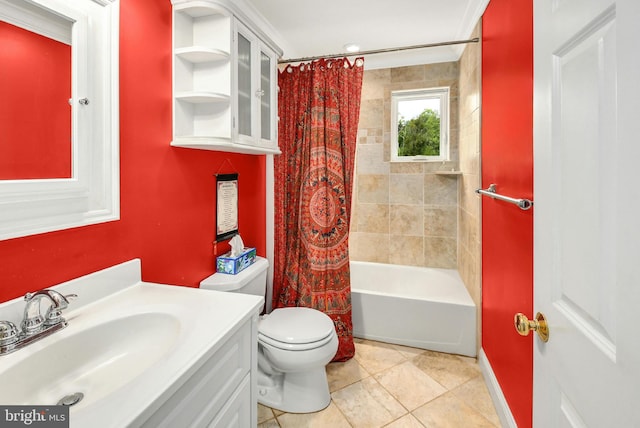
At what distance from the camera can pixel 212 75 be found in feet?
5.39

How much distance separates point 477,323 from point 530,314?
108 cm

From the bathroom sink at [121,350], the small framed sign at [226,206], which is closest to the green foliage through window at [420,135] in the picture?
the small framed sign at [226,206]

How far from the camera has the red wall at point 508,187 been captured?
4.50 ft

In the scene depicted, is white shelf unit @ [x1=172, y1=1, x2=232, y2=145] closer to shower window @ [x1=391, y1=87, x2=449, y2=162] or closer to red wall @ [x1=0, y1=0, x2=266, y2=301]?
red wall @ [x1=0, y1=0, x2=266, y2=301]

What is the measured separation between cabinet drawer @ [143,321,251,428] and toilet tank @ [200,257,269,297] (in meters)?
0.70

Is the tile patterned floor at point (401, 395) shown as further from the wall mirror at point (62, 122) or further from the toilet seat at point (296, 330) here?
the wall mirror at point (62, 122)

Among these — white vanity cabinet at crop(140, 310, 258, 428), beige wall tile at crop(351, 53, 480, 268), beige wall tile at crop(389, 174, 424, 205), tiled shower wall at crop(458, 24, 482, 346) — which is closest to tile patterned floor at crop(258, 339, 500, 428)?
tiled shower wall at crop(458, 24, 482, 346)

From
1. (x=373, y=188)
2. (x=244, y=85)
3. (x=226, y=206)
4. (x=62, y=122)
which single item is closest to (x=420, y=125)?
(x=373, y=188)

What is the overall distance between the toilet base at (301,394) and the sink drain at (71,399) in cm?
121

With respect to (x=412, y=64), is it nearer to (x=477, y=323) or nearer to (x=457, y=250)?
(x=457, y=250)

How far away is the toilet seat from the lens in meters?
1.75

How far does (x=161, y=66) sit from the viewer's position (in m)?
1.50

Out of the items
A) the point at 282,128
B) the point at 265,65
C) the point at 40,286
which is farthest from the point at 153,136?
the point at 282,128

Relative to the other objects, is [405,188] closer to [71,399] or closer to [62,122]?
[62,122]
